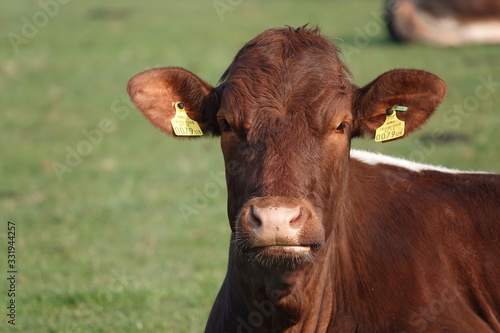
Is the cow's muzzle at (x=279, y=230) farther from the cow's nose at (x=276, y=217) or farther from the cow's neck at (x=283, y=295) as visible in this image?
the cow's neck at (x=283, y=295)

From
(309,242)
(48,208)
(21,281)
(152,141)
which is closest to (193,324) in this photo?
(21,281)

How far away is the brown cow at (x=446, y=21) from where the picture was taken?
20828 mm

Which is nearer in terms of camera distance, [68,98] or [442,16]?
[68,98]

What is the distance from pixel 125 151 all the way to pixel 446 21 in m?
10.3

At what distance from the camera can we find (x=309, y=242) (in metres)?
4.45

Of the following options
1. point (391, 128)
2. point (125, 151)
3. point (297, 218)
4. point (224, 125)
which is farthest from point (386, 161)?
point (125, 151)

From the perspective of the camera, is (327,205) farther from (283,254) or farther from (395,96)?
(395,96)

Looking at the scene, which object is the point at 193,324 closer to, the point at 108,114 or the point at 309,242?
the point at 309,242

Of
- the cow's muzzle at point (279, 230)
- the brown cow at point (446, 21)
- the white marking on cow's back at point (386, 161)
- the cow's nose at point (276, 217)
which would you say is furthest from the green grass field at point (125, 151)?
the cow's nose at point (276, 217)

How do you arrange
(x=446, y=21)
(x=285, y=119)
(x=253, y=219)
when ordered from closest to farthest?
(x=253, y=219) → (x=285, y=119) → (x=446, y=21)

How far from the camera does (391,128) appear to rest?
5.42m

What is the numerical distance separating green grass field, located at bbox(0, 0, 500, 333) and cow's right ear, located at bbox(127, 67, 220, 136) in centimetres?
236

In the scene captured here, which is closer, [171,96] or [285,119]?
[285,119]

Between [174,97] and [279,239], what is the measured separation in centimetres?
154
